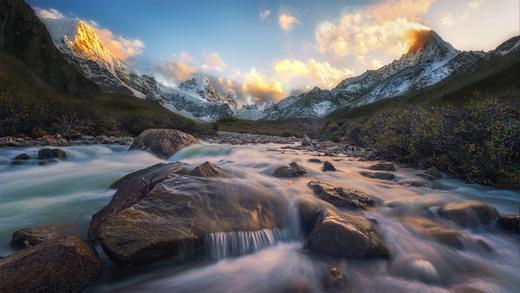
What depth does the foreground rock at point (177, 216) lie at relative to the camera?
5.00 m

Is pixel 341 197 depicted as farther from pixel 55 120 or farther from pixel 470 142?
pixel 55 120

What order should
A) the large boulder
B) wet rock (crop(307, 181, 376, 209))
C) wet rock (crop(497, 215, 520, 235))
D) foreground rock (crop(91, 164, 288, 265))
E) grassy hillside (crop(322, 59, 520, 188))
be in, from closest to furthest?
1. foreground rock (crop(91, 164, 288, 265))
2. wet rock (crop(497, 215, 520, 235))
3. wet rock (crop(307, 181, 376, 209))
4. grassy hillside (crop(322, 59, 520, 188))
5. the large boulder

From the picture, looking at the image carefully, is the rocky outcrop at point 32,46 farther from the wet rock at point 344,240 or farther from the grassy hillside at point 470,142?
the wet rock at point 344,240

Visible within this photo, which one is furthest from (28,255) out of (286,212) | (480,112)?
(480,112)

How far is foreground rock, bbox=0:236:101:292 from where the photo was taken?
4.03 m

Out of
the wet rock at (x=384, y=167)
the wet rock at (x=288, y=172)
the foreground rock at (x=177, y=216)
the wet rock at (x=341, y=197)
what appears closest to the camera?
the foreground rock at (x=177, y=216)

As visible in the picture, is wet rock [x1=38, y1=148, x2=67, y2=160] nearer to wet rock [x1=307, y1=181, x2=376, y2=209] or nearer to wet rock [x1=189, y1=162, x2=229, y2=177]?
wet rock [x1=189, y1=162, x2=229, y2=177]

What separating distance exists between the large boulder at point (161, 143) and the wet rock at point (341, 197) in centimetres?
1130

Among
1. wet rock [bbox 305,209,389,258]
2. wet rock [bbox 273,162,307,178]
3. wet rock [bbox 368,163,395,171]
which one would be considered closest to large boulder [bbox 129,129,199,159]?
wet rock [bbox 273,162,307,178]

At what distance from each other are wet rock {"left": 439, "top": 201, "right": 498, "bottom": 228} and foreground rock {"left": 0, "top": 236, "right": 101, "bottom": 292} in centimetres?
779

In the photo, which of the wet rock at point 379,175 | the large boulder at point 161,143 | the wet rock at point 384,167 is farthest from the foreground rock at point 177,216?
the large boulder at point 161,143

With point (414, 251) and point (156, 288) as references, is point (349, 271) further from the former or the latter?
point (156, 288)

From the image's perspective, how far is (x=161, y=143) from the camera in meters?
18.2

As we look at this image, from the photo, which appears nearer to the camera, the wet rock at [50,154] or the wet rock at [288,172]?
the wet rock at [288,172]
